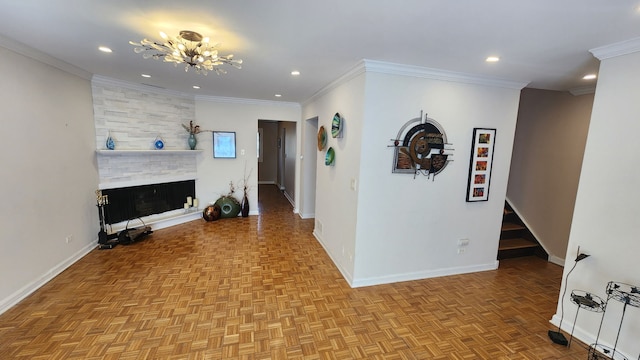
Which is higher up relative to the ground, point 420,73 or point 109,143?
point 420,73

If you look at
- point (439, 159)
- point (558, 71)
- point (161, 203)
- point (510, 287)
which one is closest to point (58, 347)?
point (161, 203)

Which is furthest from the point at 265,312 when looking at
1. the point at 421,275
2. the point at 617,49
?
the point at 617,49

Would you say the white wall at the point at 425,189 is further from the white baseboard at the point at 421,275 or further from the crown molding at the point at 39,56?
the crown molding at the point at 39,56

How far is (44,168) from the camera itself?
288cm

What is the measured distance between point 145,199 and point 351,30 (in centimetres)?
442

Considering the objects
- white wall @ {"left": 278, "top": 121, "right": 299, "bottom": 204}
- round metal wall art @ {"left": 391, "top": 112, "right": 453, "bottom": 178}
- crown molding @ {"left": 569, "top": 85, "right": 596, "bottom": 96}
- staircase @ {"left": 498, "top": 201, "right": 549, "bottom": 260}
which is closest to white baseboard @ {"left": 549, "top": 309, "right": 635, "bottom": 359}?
staircase @ {"left": 498, "top": 201, "right": 549, "bottom": 260}

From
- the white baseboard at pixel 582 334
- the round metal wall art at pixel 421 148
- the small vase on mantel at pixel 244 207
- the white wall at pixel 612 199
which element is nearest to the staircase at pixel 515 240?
the white baseboard at pixel 582 334

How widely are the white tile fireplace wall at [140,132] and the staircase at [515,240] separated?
5557mm

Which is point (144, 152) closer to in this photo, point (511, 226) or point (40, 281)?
point (40, 281)

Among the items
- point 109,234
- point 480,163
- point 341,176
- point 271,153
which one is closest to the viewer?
point 480,163

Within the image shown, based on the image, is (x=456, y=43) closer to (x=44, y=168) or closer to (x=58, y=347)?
(x=58, y=347)

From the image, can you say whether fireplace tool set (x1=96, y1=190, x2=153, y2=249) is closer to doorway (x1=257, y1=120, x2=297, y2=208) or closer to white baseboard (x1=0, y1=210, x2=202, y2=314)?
white baseboard (x1=0, y1=210, x2=202, y2=314)

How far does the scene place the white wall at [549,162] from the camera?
3717 mm

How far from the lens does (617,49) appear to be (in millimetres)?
2057
